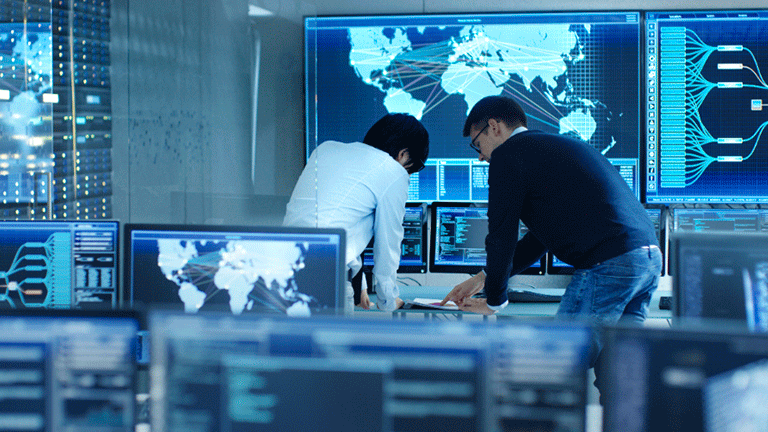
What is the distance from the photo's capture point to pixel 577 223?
1.78m

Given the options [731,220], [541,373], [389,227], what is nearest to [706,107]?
[731,220]

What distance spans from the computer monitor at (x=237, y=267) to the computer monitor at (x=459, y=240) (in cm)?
147

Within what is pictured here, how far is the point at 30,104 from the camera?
2.07 metres

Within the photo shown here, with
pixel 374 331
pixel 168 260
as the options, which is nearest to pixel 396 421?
pixel 374 331

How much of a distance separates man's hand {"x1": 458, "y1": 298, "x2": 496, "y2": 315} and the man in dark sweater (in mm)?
112

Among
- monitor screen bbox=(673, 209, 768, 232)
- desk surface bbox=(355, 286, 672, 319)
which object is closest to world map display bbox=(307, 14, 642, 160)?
monitor screen bbox=(673, 209, 768, 232)

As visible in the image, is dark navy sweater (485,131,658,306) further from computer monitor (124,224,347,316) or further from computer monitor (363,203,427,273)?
computer monitor (363,203,427,273)

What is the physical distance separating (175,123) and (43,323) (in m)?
1.43

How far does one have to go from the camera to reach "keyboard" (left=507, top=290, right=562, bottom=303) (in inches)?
100

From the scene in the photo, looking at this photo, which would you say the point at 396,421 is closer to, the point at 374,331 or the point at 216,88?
the point at 374,331

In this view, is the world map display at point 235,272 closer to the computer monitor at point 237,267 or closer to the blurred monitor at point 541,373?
the computer monitor at point 237,267

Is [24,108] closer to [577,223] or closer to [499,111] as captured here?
[499,111]

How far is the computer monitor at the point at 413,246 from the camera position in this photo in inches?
111

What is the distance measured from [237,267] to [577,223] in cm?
100
